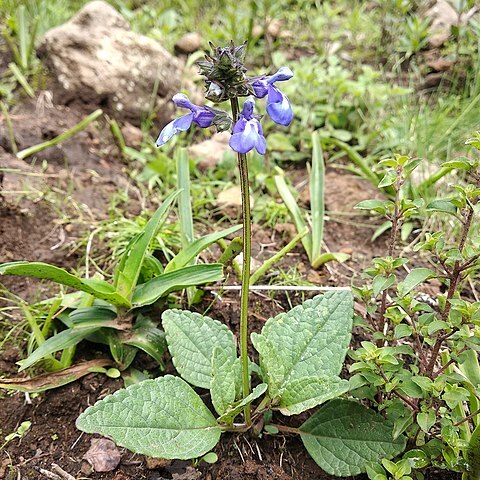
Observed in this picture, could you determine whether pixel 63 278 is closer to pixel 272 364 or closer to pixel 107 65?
pixel 272 364

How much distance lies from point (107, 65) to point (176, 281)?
2117 mm

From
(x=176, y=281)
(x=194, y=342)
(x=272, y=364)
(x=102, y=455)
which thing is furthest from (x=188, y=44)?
(x=102, y=455)

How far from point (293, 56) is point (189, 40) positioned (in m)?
0.84

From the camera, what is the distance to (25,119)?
3.56 m

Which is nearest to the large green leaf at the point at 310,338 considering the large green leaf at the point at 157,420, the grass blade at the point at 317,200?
the large green leaf at the point at 157,420

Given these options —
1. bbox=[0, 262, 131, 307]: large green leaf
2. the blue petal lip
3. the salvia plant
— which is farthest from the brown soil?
the blue petal lip

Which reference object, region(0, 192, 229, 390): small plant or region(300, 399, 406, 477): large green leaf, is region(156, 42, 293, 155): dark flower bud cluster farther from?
region(300, 399, 406, 477): large green leaf

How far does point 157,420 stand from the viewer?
1892 millimetres

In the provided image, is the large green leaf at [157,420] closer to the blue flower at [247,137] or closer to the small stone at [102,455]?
the small stone at [102,455]

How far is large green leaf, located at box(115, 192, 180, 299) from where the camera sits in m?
2.26

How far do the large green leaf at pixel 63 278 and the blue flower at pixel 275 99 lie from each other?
0.93 metres

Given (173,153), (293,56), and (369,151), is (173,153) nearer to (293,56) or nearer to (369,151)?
(369,151)

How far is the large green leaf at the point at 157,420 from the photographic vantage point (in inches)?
70.1

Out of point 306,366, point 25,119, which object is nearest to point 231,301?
point 306,366
